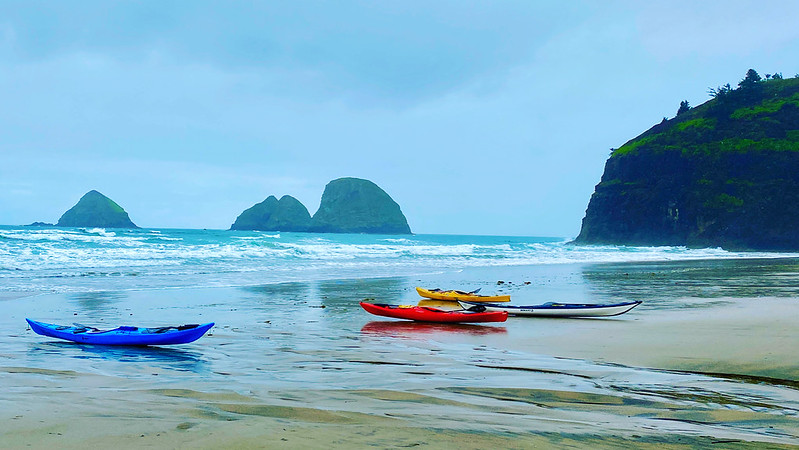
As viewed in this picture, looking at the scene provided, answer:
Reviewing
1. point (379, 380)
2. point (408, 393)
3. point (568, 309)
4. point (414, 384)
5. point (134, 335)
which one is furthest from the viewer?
point (568, 309)

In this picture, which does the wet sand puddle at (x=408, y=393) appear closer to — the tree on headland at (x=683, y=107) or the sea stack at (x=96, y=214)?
the tree on headland at (x=683, y=107)

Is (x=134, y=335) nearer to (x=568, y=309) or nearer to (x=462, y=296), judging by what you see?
(x=568, y=309)

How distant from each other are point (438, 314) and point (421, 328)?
68cm

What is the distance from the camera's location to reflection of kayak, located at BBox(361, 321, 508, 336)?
12.4 m

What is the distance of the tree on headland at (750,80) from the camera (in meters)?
88.8

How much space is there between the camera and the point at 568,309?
14.5 metres

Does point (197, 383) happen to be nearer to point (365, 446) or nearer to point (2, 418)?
point (2, 418)

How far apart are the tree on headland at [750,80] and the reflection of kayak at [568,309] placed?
3577 inches

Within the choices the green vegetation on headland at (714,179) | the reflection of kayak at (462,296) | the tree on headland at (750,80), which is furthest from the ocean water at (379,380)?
the tree on headland at (750,80)

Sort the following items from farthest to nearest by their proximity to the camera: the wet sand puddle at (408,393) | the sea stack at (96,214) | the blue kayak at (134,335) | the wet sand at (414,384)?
the sea stack at (96,214) < the blue kayak at (134,335) < the wet sand puddle at (408,393) < the wet sand at (414,384)

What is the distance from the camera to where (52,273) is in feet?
85.9

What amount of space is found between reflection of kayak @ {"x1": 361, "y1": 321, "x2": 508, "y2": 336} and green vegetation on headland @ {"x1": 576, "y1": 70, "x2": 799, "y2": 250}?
225 feet

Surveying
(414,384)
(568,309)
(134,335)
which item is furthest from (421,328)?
(414,384)

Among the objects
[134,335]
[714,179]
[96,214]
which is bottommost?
[134,335]
